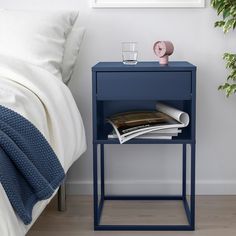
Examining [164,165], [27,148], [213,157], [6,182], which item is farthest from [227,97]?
[6,182]

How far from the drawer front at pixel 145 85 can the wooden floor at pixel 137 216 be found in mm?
607

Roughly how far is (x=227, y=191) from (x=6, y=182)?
5.83ft

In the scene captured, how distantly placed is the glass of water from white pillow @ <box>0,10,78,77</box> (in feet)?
1.00

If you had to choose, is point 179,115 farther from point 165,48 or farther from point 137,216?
point 137,216

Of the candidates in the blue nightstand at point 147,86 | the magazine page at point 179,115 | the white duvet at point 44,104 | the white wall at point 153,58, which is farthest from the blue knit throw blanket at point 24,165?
the white wall at point 153,58

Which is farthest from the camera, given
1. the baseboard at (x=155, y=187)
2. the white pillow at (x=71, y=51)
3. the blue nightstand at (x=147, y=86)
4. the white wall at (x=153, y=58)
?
the baseboard at (x=155, y=187)

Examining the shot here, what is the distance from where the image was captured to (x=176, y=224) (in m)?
2.28

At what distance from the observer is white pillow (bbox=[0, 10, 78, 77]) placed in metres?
2.21

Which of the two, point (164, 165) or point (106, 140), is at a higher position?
point (106, 140)

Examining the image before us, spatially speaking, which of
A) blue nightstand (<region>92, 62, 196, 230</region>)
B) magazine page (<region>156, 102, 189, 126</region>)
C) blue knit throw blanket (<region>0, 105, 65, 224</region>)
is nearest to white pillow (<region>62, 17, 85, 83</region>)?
blue nightstand (<region>92, 62, 196, 230</region>)

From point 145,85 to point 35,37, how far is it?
562mm

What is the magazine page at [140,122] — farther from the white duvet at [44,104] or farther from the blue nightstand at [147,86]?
the white duvet at [44,104]

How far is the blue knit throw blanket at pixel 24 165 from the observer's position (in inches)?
48.3

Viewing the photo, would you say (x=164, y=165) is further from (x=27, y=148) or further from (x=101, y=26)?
(x=27, y=148)
